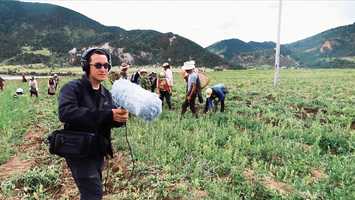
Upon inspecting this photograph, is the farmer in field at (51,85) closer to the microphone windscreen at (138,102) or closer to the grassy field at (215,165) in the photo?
the grassy field at (215,165)

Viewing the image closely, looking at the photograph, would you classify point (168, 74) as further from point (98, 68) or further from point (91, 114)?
point (91, 114)

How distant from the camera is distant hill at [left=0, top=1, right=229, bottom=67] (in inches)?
5861

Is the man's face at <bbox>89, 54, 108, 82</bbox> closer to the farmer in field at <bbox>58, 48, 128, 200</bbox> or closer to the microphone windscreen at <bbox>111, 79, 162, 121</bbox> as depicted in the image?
the farmer in field at <bbox>58, 48, 128, 200</bbox>

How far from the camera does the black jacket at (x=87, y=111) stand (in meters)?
3.99

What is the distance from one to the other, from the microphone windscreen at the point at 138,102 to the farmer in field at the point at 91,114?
94mm

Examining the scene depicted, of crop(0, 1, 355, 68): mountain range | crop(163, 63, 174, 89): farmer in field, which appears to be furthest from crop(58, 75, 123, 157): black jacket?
crop(0, 1, 355, 68): mountain range

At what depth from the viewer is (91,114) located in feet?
13.1

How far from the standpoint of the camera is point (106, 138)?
429 centimetres

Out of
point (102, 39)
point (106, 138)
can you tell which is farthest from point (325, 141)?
point (102, 39)

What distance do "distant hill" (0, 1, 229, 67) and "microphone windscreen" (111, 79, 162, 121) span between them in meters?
132

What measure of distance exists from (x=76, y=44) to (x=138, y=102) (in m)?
173

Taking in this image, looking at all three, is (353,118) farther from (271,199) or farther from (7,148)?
(7,148)

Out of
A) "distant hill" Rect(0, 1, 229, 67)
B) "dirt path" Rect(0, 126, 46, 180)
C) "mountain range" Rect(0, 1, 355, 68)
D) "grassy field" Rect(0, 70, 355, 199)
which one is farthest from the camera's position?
"distant hill" Rect(0, 1, 229, 67)

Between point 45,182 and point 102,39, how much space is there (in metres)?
177
